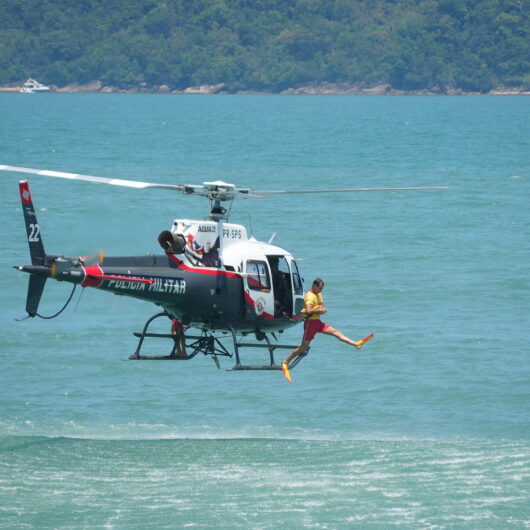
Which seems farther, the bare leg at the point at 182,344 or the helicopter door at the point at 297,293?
the helicopter door at the point at 297,293

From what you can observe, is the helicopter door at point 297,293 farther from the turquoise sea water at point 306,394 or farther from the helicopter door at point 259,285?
the turquoise sea water at point 306,394

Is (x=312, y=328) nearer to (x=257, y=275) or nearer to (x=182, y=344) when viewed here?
(x=257, y=275)

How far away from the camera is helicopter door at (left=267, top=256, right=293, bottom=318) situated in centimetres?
2752

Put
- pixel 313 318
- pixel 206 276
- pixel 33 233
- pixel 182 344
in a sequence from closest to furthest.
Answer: pixel 33 233 < pixel 313 318 < pixel 206 276 < pixel 182 344

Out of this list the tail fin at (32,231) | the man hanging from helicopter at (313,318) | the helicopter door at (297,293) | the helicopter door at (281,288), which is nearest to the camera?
the tail fin at (32,231)

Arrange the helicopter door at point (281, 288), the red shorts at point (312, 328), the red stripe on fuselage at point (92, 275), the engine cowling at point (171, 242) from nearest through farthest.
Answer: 1. the red stripe on fuselage at point (92, 275)
2. the engine cowling at point (171, 242)
3. the red shorts at point (312, 328)
4. the helicopter door at point (281, 288)

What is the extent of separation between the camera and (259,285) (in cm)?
2728

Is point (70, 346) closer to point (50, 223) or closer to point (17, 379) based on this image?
point (17, 379)

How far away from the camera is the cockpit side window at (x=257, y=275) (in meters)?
27.2

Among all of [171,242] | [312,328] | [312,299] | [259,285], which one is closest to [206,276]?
[171,242]

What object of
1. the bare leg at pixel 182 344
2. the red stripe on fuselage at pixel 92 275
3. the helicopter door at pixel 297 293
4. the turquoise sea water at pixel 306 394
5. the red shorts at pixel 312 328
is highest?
the red stripe on fuselage at pixel 92 275

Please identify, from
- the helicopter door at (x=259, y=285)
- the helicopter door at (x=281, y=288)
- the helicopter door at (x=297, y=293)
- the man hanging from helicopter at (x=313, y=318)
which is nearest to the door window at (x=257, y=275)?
the helicopter door at (x=259, y=285)

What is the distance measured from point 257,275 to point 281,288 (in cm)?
68

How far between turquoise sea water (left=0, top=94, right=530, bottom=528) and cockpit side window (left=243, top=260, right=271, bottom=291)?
2.21 metres
